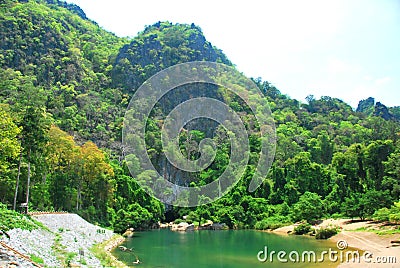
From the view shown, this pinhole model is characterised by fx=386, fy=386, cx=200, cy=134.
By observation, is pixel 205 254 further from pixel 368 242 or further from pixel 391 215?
pixel 391 215

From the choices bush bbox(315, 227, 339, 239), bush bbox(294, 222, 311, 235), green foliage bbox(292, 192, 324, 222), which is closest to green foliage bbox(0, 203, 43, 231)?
bush bbox(315, 227, 339, 239)

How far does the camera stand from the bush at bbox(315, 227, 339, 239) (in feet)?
97.8

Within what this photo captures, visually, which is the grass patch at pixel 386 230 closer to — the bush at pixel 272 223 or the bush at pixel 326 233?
the bush at pixel 326 233

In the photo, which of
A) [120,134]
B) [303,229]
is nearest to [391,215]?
[303,229]

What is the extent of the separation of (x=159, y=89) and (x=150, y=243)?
144 ft

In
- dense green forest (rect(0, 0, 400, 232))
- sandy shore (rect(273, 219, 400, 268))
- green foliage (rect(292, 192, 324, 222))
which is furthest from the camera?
green foliage (rect(292, 192, 324, 222))

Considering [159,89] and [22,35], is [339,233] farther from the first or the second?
[22,35]

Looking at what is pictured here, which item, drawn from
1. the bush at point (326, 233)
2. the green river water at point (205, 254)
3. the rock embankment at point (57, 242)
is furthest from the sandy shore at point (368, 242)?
the rock embankment at point (57, 242)

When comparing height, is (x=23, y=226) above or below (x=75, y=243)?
above

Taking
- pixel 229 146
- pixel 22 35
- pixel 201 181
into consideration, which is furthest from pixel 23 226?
pixel 22 35

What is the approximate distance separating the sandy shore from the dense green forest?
1.90m

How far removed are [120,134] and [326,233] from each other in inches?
1392

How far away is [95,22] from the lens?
351 ft

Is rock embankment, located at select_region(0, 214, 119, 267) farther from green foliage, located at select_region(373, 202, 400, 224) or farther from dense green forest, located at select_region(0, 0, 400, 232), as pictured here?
green foliage, located at select_region(373, 202, 400, 224)
